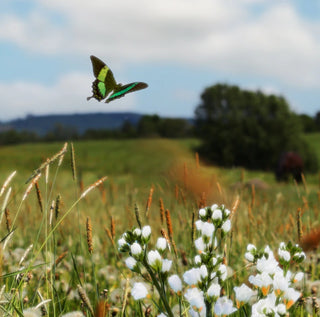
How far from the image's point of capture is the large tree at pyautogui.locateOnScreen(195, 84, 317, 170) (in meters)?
37.3

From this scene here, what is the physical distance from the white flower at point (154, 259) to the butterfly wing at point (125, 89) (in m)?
0.64

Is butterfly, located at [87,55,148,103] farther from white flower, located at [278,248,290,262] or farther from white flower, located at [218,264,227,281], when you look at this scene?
white flower, located at [278,248,290,262]

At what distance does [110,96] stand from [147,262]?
0.67 m

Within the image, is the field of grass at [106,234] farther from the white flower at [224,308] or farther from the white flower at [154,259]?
the white flower at [224,308]

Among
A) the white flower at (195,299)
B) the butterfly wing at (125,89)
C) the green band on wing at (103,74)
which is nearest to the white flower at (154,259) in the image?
the white flower at (195,299)

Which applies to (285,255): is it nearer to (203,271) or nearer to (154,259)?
(203,271)

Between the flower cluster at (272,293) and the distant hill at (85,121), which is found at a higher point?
the distant hill at (85,121)

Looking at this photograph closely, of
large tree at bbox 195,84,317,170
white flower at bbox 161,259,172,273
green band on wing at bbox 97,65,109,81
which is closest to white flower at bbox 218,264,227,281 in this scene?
white flower at bbox 161,259,172,273

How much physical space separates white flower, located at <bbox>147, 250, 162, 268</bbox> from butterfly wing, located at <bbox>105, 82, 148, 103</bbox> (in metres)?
0.64

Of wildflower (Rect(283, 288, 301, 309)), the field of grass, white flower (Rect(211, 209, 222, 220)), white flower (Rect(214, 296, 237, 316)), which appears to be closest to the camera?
white flower (Rect(214, 296, 237, 316))

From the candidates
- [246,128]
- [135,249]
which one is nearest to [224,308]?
[135,249]

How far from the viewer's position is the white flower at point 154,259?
1474mm

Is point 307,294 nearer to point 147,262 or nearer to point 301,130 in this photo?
point 147,262

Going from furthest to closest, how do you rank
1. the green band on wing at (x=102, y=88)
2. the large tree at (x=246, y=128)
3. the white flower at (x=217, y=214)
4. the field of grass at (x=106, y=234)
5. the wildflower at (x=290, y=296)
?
the large tree at (x=246, y=128) < the field of grass at (x=106, y=234) < the green band on wing at (x=102, y=88) < the white flower at (x=217, y=214) < the wildflower at (x=290, y=296)
